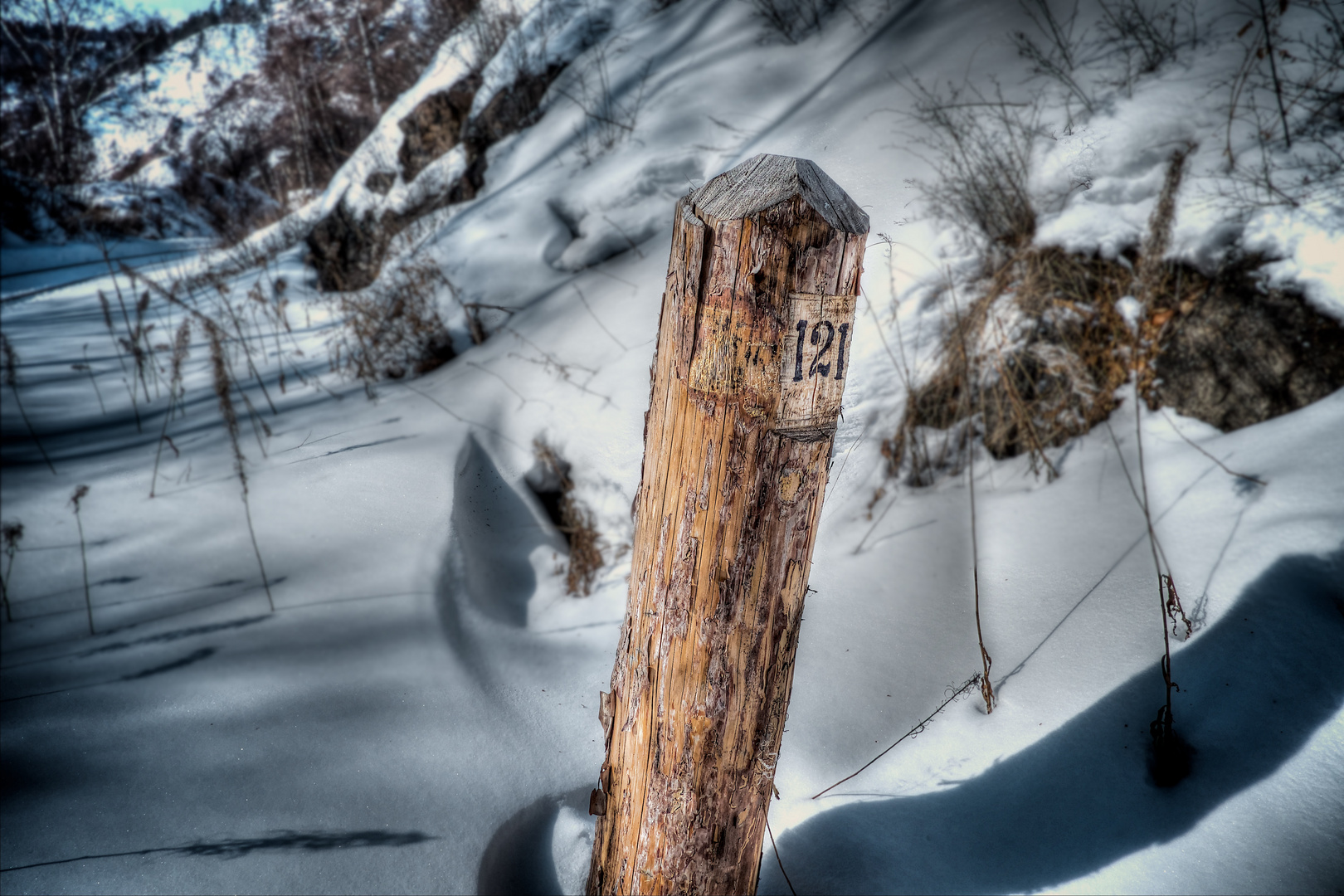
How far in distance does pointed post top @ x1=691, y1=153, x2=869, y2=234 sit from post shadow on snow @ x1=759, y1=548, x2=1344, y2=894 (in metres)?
1.28

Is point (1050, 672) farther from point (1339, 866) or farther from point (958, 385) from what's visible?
point (958, 385)

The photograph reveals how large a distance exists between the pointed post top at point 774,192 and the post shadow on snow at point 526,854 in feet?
4.70

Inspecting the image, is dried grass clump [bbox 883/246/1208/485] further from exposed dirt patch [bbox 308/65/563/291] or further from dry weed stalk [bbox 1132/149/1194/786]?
exposed dirt patch [bbox 308/65/563/291]

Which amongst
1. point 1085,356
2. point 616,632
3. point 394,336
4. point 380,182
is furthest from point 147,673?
point 380,182

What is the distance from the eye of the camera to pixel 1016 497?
1.91m

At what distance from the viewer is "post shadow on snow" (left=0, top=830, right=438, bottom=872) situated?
1.18m

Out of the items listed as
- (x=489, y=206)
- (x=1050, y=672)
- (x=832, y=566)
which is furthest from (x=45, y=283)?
(x=1050, y=672)

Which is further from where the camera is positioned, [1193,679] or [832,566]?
[832,566]

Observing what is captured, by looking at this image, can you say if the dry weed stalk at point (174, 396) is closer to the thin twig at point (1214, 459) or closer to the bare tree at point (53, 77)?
the thin twig at point (1214, 459)

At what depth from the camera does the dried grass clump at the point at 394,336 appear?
3.17m

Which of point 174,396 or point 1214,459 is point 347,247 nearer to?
point 174,396

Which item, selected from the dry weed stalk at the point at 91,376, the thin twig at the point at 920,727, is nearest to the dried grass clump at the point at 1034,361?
the thin twig at the point at 920,727

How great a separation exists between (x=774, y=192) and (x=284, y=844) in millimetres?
1575

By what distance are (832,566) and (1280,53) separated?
2083mm
